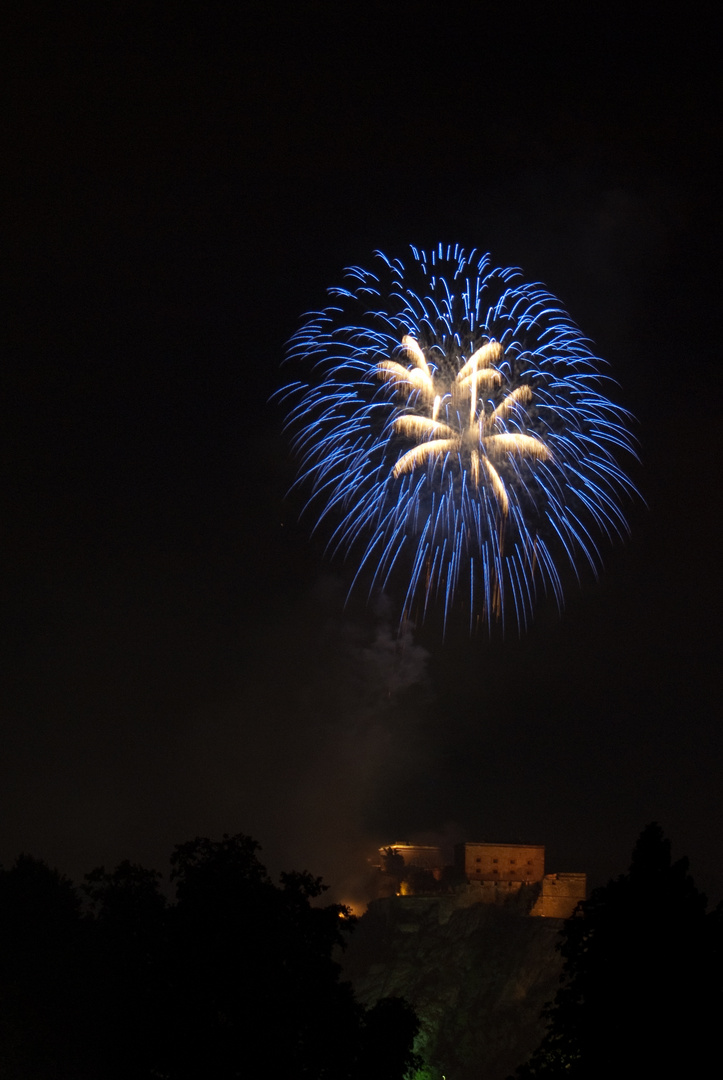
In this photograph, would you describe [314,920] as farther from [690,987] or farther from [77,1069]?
[690,987]

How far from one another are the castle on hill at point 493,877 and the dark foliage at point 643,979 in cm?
8874

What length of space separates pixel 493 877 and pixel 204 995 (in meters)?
91.0

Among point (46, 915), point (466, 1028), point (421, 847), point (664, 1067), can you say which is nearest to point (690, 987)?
point (664, 1067)

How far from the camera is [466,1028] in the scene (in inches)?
4122

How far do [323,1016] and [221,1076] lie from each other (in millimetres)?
3359

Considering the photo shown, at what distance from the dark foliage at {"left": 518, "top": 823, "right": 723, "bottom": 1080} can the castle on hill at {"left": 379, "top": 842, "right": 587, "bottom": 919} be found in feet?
291

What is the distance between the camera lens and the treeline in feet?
104

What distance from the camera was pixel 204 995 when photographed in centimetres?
3195

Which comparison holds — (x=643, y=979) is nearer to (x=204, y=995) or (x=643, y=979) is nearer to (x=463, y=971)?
(x=204, y=995)

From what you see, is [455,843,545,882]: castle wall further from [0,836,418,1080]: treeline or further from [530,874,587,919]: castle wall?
[0,836,418,1080]: treeline

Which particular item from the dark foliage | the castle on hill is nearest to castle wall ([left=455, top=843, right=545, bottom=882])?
the castle on hill

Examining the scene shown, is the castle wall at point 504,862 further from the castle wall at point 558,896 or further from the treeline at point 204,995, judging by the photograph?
the treeline at point 204,995

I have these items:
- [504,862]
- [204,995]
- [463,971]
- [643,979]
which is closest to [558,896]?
[504,862]

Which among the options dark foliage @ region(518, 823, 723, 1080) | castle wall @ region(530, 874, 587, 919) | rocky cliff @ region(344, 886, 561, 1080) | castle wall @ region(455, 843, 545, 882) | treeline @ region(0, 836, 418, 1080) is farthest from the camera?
castle wall @ region(455, 843, 545, 882)
